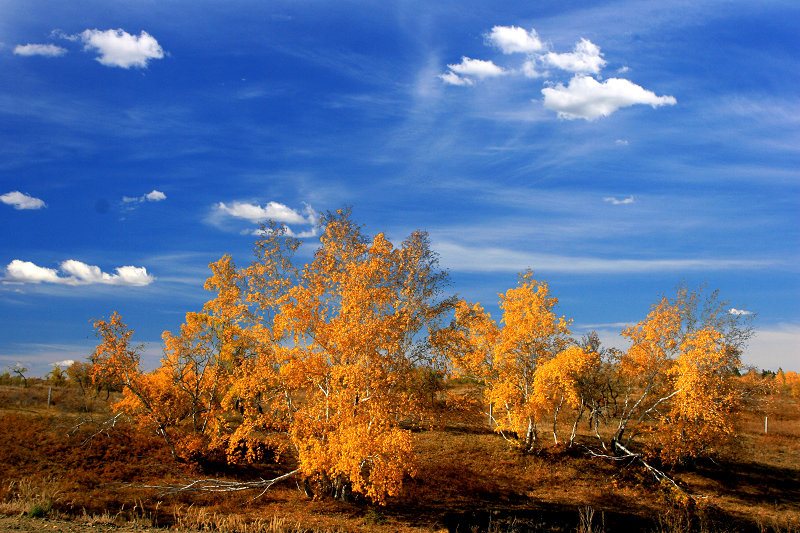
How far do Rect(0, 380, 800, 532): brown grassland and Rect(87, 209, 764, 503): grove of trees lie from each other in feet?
4.49

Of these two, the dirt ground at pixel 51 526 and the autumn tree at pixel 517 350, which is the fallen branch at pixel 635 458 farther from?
the dirt ground at pixel 51 526

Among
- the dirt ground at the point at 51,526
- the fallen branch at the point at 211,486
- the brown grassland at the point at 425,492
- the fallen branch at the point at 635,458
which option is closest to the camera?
the dirt ground at the point at 51,526

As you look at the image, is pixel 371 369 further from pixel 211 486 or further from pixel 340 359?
pixel 211 486

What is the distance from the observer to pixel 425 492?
23.2m

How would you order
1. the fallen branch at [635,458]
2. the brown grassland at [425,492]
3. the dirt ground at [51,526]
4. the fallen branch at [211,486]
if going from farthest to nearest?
the fallen branch at [635,458], the fallen branch at [211,486], the brown grassland at [425,492], the dirt ground at [51,526]

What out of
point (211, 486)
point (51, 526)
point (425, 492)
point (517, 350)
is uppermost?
point (517, 350)

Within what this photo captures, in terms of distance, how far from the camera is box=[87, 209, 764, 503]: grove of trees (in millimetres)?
18922

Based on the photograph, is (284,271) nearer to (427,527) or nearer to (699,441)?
(427,527)

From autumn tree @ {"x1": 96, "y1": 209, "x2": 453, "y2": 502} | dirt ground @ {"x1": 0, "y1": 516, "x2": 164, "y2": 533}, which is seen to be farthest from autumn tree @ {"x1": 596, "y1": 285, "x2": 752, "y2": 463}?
dirt ground @ {"x1": 0, "y1": 516, "x2": 164, "y2": 533}

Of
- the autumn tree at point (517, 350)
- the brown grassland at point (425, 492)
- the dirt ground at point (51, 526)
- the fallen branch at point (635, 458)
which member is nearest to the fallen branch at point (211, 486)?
the brown grassland at point (425, 492)

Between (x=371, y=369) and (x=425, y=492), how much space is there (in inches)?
313

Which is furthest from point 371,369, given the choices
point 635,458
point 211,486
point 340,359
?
point 635,458

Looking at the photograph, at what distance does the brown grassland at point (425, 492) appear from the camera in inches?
719

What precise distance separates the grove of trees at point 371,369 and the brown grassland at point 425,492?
1.37 metres
